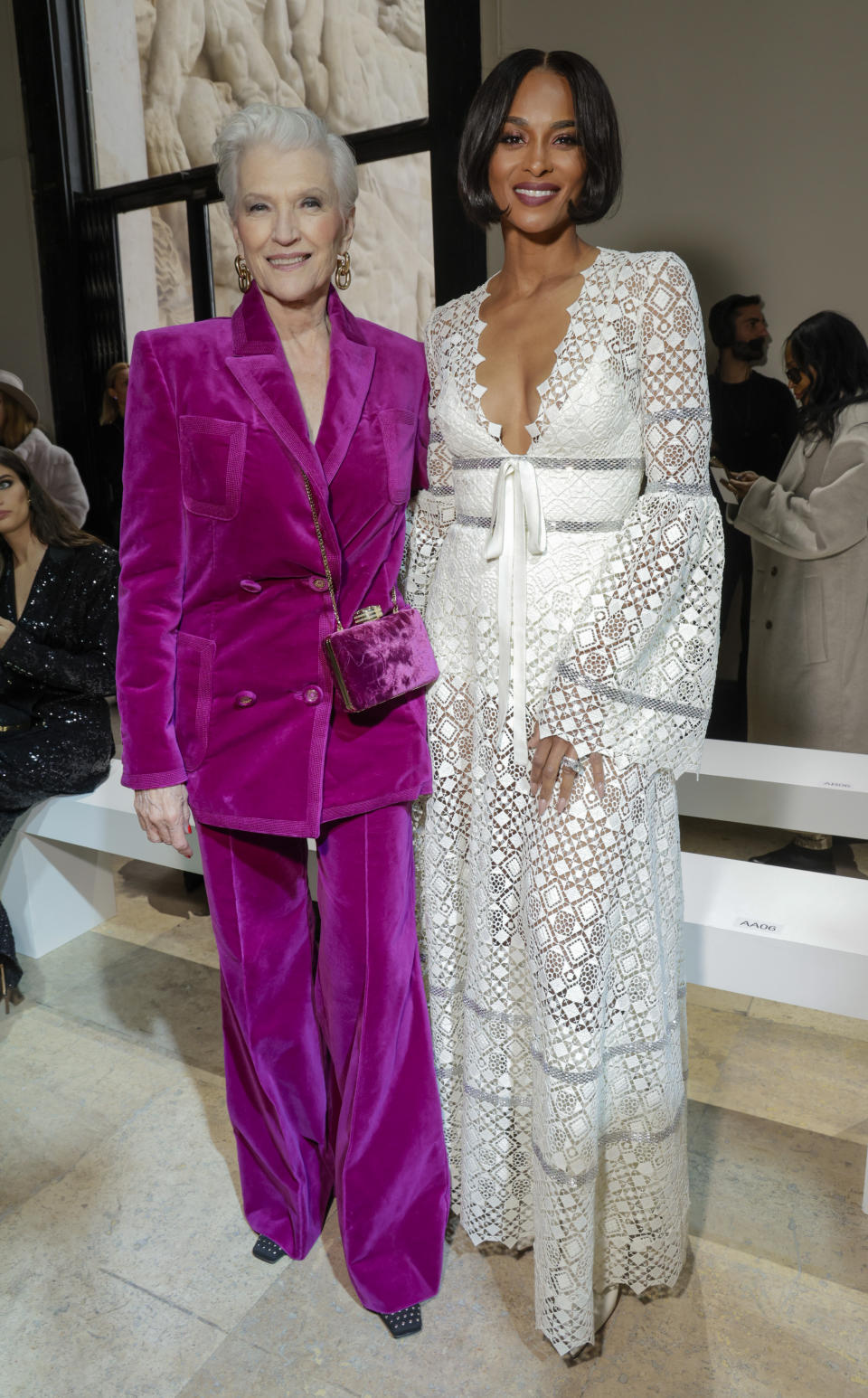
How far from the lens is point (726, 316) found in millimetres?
3049

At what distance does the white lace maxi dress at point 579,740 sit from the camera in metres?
1.55

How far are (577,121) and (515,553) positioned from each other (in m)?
0.65

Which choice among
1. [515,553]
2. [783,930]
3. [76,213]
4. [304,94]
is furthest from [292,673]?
[76,213]

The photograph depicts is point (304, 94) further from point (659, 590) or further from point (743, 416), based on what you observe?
point (659, 590)

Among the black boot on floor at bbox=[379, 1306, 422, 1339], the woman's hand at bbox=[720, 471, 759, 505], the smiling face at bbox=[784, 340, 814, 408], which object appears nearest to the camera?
the black boot on floor at bbox=[379, 1306, 422, 1339]

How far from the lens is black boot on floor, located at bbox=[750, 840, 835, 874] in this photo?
350 cm

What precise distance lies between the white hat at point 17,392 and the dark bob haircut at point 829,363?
3053mm

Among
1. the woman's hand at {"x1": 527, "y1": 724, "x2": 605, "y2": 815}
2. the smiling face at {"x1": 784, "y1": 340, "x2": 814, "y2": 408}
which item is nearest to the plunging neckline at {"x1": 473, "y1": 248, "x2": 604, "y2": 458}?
the woman's hand at {"x1": 527, "y1": 724, "x2": 605, "y2": 815}

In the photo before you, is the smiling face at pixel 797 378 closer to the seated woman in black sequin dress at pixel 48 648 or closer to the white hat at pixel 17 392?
the seated woman in black sequin dress at pixel 48 648

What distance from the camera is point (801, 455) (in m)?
3.25

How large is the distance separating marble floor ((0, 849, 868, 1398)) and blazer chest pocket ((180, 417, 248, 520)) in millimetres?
1498

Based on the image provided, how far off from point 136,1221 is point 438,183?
133 inches

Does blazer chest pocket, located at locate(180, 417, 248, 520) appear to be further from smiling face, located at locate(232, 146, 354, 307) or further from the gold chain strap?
smiling face, located at locate(232, 146, 354, 307)

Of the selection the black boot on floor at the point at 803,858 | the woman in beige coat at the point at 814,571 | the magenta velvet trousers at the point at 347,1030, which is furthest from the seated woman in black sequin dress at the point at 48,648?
the black boot on floor at the point at 803,858
